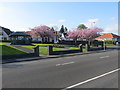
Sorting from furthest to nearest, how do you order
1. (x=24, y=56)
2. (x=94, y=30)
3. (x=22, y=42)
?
(x=94, y=30)
(x=22, y=42)
(x=24, y=56)

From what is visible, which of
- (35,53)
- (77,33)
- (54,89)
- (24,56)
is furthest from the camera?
(77,33)

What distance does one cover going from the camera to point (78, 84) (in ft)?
18.9

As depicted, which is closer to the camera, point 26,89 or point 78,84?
point 26,89

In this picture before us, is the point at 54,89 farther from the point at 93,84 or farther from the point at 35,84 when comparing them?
the point at 93,84

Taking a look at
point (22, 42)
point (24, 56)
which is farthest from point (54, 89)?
point (22, 42)

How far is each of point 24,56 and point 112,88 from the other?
1299 centimetres

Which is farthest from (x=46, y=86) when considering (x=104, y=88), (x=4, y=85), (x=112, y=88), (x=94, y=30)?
(x=94, y=30)

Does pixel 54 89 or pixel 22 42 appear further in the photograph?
pixel 22 42

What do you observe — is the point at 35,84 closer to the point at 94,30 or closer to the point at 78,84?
the point at 78,84

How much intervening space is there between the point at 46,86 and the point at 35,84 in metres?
0.61

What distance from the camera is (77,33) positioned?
47.7 meters

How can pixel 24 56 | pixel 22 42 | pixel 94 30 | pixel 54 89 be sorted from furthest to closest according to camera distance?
pixel 94 30 → pixel 22 42 → pixel 24 56 → pixel 54 89

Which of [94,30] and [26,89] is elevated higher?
[94,30]

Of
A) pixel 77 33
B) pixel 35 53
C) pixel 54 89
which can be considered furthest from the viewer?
pixel 77 33
